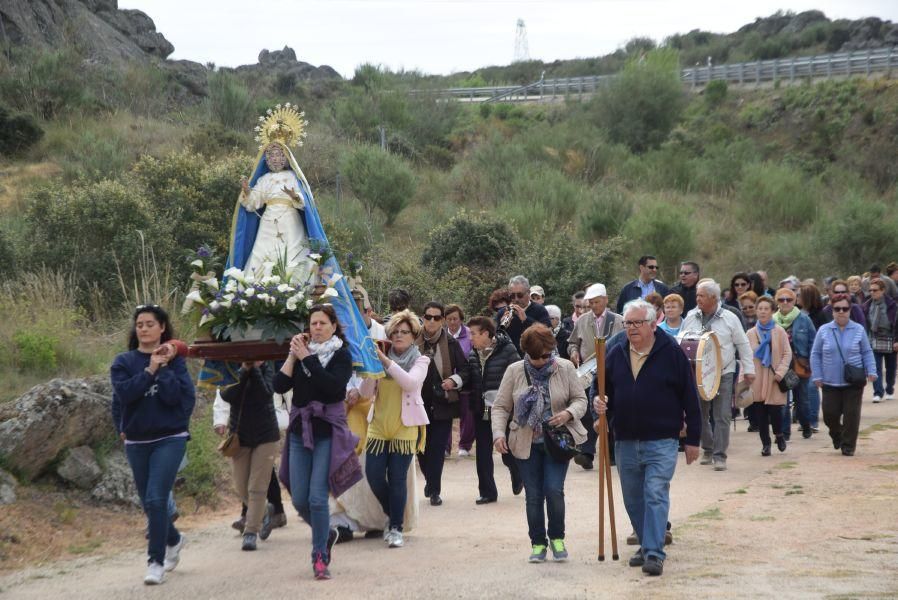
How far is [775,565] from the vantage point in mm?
8375

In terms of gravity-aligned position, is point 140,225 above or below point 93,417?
above

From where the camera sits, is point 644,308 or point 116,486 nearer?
point 644,308

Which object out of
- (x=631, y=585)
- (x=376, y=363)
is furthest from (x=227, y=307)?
(x=631, y=585)

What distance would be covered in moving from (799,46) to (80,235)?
7568cm

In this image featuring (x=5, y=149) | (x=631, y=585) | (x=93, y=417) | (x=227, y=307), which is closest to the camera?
(x=631, y=585)

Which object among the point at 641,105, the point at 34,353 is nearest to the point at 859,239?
the point at 641,105

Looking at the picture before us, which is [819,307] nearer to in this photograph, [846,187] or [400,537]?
[400,537]

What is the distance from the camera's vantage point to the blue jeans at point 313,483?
835 centimetres

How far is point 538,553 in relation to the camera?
8.61 metres

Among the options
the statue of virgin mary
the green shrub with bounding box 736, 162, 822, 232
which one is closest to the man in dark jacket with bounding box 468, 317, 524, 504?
the statue of virgin mary

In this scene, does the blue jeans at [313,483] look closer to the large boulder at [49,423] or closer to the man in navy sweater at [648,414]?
the man in navy sweater at [648,414]

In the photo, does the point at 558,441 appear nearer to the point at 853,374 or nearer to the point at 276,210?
the point at 276,210

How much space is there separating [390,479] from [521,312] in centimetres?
427

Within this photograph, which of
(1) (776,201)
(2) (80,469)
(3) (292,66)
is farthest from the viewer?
(3) (292,66)
